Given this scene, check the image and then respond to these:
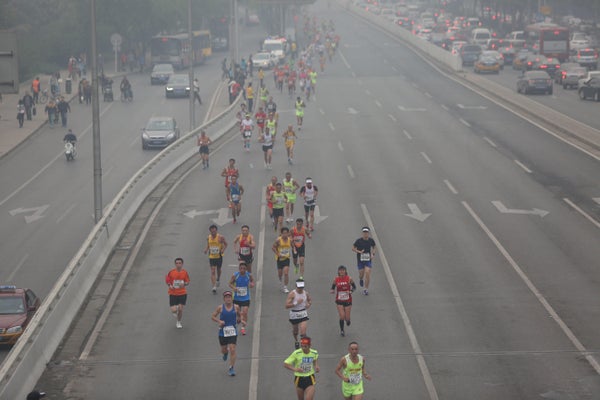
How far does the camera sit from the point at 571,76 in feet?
234

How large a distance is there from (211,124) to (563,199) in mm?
19427

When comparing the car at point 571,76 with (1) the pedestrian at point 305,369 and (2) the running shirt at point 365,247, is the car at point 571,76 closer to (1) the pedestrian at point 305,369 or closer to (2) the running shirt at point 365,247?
(2) the running shirt at point 365,247

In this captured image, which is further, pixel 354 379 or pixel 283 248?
pixel 283 248

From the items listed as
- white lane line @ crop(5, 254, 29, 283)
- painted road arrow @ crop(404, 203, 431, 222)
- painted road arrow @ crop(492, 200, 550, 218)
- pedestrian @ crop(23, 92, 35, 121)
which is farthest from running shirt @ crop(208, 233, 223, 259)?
pedestrian @ crop(23, 92, 35, 121)

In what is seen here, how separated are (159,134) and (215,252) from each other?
26.3 meters

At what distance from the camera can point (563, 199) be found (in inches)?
1441

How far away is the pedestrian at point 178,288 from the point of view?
915 inches

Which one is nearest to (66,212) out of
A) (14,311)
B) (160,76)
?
(14,311)

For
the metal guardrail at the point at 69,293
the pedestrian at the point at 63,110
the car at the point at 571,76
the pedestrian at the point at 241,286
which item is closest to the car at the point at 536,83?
the car at the point at 571,76

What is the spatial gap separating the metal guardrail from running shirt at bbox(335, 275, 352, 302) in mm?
5524

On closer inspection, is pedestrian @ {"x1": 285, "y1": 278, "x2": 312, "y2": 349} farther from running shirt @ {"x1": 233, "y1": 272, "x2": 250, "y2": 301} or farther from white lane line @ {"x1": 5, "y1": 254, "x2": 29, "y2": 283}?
white lane line @ {"x1": 5, "y1": 254, "x2": 29, "y2": 283}

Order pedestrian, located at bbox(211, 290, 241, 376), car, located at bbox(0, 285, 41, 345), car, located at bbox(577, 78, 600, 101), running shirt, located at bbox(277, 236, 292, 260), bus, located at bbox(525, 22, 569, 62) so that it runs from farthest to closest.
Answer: bus, located at bbox(525, 22, 569, 62) < car, located at bbox(577, 78, 600, 101) < running shirt, located at bbox(277, 236, 292, 260) < car, located at bbox(0, 285, 41, 345) < pedestrian, located at bbox(211, 290, 241, 376)

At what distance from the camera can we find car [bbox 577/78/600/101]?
6345cm

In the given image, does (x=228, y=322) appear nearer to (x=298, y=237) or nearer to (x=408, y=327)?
(x=408, y=327)
